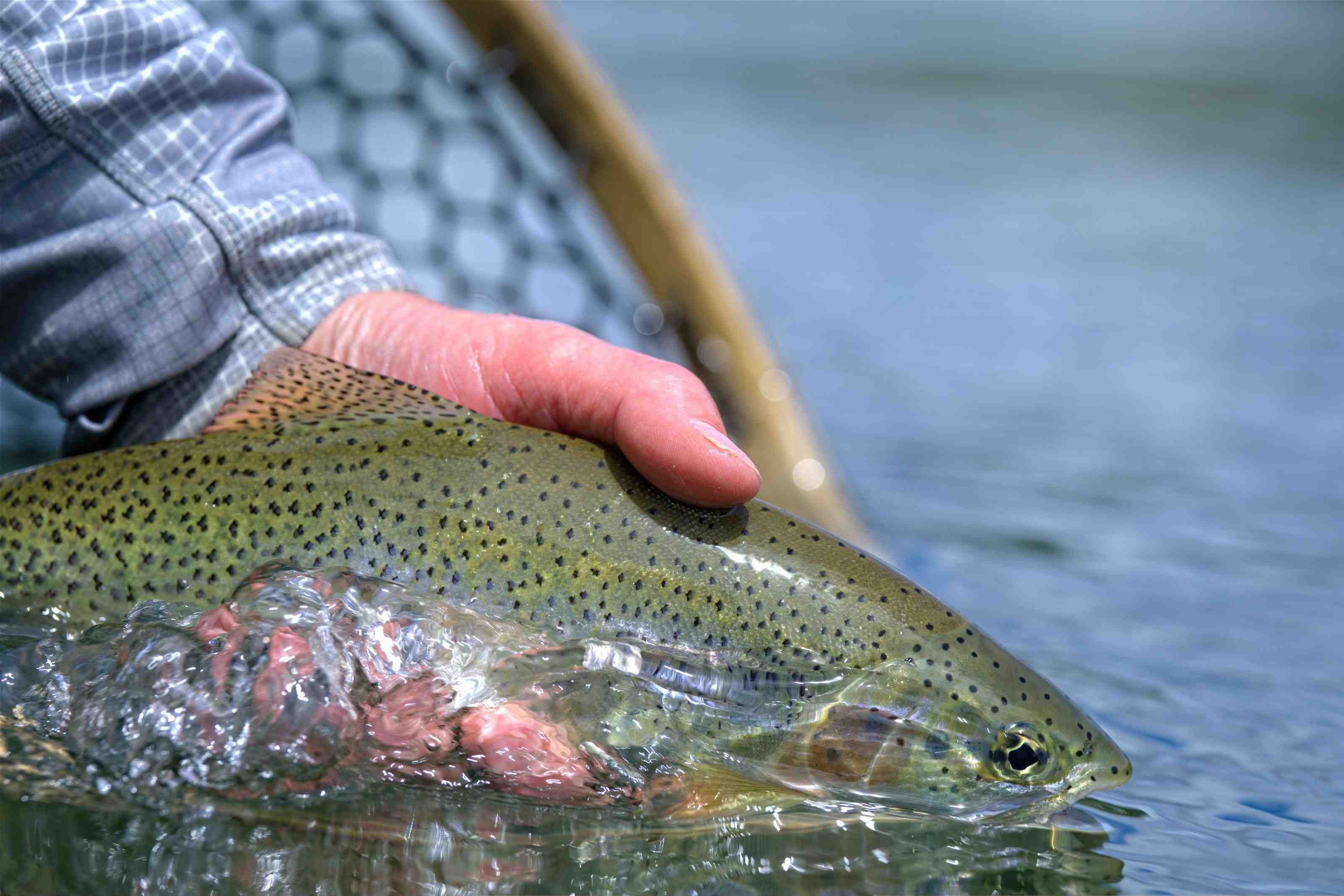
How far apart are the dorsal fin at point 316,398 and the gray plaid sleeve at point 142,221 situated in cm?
29

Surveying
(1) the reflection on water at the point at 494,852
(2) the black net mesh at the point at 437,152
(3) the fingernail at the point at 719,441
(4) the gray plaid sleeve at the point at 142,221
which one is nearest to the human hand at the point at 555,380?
(3) the fingernail at the point at 719,441

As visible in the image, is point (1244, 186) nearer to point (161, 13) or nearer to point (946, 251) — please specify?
point (946, 251)

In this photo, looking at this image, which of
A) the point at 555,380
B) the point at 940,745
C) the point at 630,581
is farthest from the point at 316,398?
the point at 940,745

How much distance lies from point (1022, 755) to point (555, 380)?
1000 mm

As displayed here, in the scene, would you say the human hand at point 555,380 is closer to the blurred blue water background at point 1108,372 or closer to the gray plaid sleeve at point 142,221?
the gray plaid sleeve at point 142,221

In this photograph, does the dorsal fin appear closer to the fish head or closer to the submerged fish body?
the submerged fish body

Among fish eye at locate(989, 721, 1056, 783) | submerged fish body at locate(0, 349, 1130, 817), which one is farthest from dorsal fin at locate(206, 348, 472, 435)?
fish eye at locate(989, 721, 1056, 783)

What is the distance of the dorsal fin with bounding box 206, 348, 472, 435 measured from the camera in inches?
89.0

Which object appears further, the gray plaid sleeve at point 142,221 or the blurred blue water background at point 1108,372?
the blurred blue water background at point 1108,372

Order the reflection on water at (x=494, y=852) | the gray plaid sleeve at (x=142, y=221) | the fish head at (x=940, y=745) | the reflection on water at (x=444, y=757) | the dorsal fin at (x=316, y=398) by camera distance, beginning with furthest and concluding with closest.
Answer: the gray plaid sleeve at (x=142, y=221) < the dorsal fin at (x=316, y=398) < the fish head at (x=940, y=745) < the reflection on water at (x=444, y=757) < the reflection on water at (x=494, y=852)

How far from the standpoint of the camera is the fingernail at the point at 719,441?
2.10 metres

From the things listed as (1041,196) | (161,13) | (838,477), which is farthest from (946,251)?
(161,13)

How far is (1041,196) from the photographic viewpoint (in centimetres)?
934

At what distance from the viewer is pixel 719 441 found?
2.11 meters
